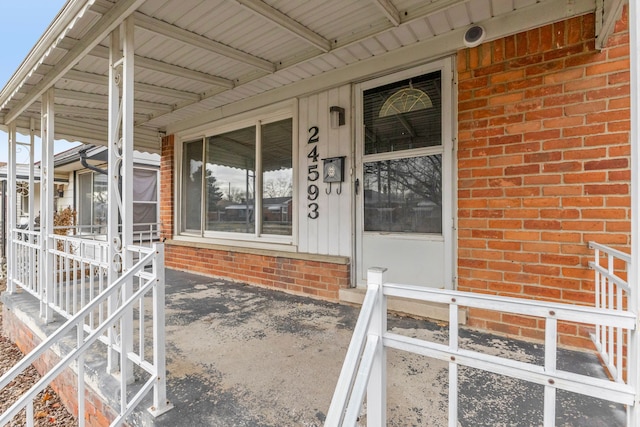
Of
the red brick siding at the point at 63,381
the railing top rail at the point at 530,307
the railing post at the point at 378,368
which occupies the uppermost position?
the railing top rail at the point at 530,307

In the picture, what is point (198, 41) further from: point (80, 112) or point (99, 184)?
point (99, 184)

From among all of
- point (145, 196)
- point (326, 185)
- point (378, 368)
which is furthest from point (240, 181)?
point (145, 196)

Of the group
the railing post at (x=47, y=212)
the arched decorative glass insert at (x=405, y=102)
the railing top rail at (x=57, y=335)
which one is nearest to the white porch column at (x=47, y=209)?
the railing post at (x=47, y=212)

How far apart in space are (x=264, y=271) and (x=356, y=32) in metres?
2.99

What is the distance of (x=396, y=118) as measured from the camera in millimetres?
3238

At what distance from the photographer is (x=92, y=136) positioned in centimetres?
516

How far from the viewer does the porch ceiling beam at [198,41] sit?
2457 mm

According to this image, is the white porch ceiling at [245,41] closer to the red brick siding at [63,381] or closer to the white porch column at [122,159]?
the white porch column at [122,159]

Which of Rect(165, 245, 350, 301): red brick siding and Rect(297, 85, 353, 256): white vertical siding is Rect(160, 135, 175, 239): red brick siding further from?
Rect(297, 85, 353, 256): white vertical siding

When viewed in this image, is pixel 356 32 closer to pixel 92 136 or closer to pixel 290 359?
pixel 290 359

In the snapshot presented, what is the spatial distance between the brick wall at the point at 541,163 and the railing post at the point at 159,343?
236 centimetres

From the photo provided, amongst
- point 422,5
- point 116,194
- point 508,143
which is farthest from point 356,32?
point 116,194

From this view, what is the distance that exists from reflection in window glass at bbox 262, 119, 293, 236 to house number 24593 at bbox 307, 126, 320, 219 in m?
0.37

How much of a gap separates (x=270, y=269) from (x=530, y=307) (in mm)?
3560
